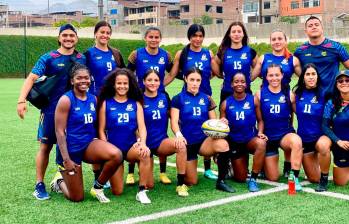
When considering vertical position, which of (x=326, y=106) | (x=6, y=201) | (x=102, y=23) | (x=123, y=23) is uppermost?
(x=123, y=23)

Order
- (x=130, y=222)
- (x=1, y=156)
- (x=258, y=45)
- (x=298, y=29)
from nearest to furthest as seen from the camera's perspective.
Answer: (x=130, y=222) < (x=1, y=156) < (x=258, y=45) < (x=298, y=29)

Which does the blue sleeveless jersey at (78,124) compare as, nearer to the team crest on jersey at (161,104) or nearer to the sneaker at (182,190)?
the team crest on jersey at (161,104)

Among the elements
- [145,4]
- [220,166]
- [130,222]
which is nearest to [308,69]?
[220,166]

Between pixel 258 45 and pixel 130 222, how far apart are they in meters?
31.5

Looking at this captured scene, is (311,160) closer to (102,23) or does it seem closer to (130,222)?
(130,222)

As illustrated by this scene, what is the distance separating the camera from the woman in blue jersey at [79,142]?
5473mm

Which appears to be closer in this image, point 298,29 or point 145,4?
point 298,29

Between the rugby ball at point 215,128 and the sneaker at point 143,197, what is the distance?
1.05 meters

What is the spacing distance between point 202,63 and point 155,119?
128cm

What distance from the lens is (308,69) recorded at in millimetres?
6238

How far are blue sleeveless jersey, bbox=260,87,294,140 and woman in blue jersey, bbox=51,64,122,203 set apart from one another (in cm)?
206

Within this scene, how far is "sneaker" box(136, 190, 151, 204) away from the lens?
547 centimetres

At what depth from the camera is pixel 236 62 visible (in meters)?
7.00

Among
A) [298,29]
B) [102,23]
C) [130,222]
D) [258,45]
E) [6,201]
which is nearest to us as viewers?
[130,222]
